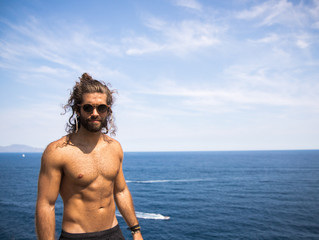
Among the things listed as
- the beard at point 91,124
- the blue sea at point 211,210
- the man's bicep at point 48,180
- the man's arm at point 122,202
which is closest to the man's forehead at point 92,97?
the beard at point 91,124

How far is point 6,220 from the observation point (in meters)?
47.9

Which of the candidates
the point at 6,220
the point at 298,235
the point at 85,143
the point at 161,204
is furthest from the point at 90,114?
the point at 161,204

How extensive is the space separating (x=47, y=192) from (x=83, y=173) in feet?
1.67

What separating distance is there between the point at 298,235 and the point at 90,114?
4936cm

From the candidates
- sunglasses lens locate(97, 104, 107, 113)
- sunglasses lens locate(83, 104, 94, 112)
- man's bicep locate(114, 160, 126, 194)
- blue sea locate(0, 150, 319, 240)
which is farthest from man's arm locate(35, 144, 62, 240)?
blue sea locate(0, 150, 319, 240)

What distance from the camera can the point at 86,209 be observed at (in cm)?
339

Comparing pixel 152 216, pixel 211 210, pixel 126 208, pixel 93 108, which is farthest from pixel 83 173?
pixel 211 210

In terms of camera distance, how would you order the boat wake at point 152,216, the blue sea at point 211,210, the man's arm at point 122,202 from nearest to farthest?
1. the man's arm at point 122,202
2. the blue sea at point 211,210
3. the boat wake at point 152,216

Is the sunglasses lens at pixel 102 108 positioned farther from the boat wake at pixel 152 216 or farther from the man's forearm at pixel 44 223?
the boat wake at pixel 152 216

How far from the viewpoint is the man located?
305 centimetres

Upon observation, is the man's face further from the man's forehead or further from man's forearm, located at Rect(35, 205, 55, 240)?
man's forearm, located at Rect(35, 205, 55, 240)

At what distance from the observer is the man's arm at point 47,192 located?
299cm

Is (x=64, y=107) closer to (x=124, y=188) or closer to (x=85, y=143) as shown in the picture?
(x=85, y=143)

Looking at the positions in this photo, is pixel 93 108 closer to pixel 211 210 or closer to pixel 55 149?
Result: pixel 55 149
